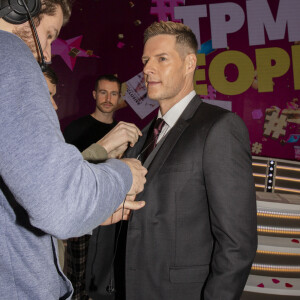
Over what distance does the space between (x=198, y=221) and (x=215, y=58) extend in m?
3.71

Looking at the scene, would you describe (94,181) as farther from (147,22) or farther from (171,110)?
(147,22)

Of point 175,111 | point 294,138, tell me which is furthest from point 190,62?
point 294,138

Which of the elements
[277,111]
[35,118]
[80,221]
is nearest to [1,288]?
[80,221]

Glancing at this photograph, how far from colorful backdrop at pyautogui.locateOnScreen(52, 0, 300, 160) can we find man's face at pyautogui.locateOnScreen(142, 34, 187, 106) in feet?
9.38

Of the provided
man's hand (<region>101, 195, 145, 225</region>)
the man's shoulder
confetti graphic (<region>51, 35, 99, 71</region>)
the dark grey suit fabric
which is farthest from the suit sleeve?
confetti graphic (<region>51, 35, 99, 71</region>)

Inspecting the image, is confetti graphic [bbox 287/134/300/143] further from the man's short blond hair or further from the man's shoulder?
the man's shoulder

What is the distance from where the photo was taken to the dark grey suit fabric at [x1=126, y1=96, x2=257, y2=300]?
119 centimetres

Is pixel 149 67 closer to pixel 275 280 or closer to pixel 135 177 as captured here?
pixel 135 177

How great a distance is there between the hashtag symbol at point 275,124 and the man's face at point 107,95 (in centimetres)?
236

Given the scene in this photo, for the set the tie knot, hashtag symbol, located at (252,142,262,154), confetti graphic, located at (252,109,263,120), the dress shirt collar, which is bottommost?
hashtag symbol, located at (252,142,262,154)

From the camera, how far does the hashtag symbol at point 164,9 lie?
4.46m

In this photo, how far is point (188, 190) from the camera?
4.20 feet

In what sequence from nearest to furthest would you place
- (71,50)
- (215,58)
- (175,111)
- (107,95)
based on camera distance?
(175,111)
(107,95)
(215,58)
(71,50)

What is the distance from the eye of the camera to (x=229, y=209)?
3.91ft
